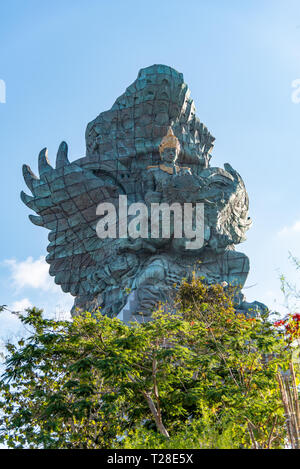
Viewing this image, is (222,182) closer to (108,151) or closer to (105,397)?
(108,151)

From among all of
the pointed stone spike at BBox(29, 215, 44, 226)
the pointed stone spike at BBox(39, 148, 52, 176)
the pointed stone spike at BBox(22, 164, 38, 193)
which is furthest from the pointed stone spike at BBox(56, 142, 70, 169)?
the pointed stone spike at BBox(29, 215, 44, 226)

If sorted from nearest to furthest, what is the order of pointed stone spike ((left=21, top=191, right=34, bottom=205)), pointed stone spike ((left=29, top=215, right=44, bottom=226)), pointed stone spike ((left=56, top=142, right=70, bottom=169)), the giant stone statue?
the giant stone statue < pointed stone spike ((left=56, top=142, right=70, bottom=169)) < pointed stone spike ((left=21, top=191, right=34, bottom=205)) < pointed stone spike ((left=29, top=215, right=44, bottom=226))

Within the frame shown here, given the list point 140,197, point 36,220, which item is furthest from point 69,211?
point 140,197

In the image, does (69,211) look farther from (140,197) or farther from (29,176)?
(140,197)

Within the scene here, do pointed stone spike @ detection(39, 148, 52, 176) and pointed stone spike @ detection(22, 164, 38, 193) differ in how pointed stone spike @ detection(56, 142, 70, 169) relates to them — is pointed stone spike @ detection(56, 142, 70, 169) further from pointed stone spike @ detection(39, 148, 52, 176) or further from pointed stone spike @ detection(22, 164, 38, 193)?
pointed stone spike @ detection(22, 164, 38, 193)

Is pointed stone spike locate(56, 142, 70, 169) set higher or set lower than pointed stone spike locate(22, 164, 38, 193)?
higher

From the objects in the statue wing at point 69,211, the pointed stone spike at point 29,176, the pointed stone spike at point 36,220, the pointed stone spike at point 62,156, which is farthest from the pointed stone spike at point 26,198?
the pointed stone spike at point 62,156
